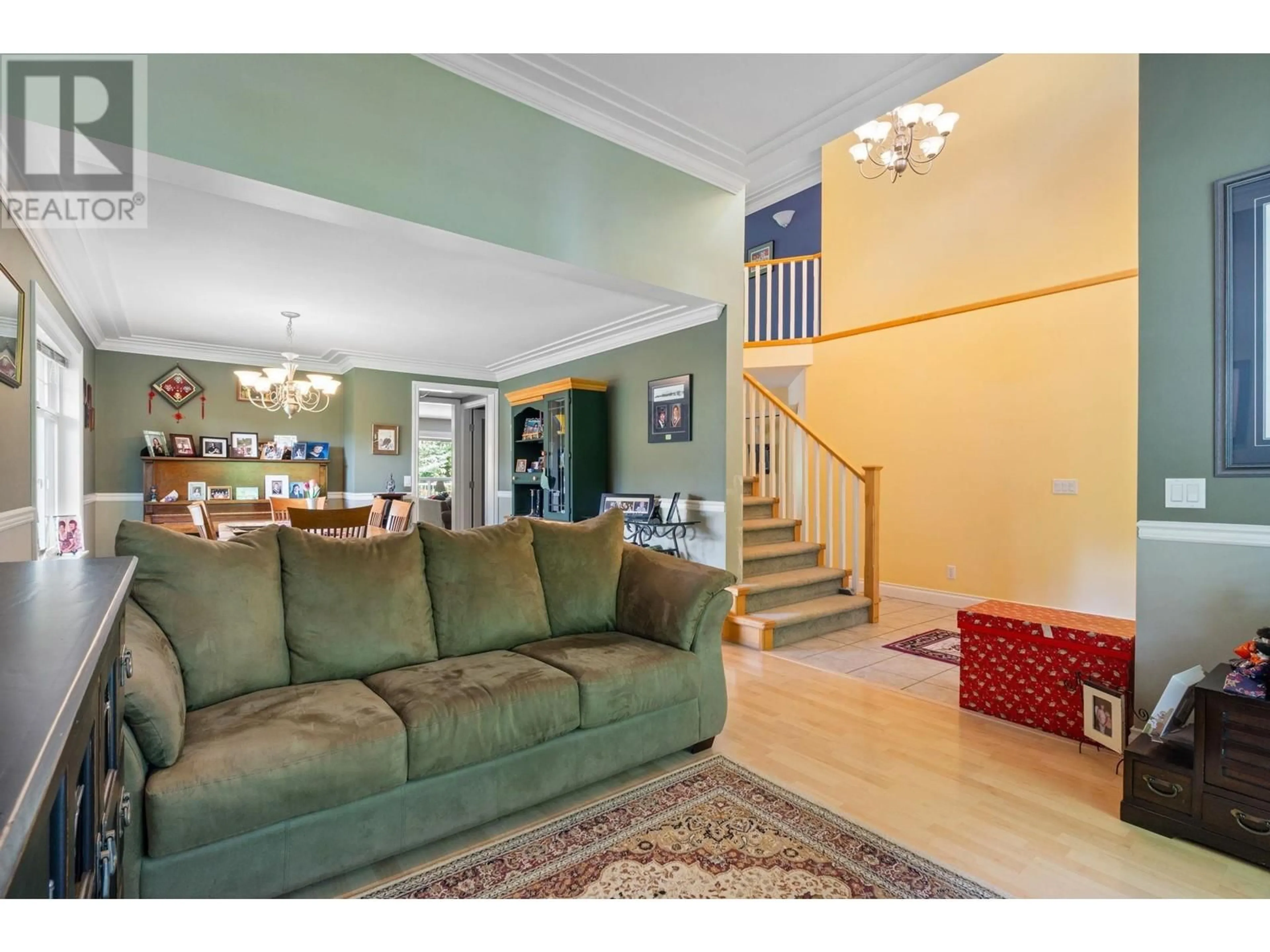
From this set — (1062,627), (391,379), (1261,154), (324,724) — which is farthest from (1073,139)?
(391,379)

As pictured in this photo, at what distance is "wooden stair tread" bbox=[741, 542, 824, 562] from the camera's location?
14.6 ft

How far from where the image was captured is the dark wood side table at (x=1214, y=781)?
1.69 metres

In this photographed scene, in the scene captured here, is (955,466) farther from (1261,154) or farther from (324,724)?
(324,724)

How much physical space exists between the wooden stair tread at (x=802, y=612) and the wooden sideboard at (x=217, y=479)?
4906 mm

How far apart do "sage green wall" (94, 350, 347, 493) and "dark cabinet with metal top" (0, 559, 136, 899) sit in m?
5.93

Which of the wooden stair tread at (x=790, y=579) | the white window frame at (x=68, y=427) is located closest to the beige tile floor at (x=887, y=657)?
the wooden stair tread at (x=790, y=579)

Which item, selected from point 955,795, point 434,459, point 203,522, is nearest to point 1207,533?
A: point 955,795

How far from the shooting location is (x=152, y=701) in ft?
4.47

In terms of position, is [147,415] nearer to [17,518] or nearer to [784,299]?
[17,518]

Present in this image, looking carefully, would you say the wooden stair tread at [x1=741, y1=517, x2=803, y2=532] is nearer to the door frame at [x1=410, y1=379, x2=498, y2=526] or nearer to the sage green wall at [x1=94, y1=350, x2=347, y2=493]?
the door frame at [x1=410, y1=379, x2=498, y2=526]

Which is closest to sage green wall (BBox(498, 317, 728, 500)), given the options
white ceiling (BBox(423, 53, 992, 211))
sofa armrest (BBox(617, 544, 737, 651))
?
white ceiling (BBox(423, 53, 992, 211))

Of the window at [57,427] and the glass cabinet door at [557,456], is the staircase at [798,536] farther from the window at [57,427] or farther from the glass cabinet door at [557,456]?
the window at [57,427]

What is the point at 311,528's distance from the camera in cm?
345

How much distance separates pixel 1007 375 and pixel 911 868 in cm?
418
